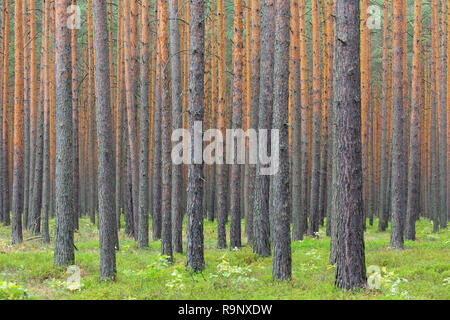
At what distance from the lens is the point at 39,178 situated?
48.1 feet

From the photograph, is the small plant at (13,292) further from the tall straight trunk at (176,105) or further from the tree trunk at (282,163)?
the tall straight trunk at (176,105)

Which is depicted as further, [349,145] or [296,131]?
[296,131]

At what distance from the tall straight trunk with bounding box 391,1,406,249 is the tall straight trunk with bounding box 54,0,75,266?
8441 mm

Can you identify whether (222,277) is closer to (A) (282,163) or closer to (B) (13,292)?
(A) (282,163)

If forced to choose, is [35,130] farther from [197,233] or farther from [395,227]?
[395,227]

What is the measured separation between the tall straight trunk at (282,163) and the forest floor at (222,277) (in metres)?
0.40

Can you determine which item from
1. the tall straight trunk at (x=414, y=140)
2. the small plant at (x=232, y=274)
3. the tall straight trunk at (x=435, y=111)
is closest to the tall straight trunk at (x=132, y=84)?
the small plant at (x=232, y=274)

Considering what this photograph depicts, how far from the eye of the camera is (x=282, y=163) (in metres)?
8.59

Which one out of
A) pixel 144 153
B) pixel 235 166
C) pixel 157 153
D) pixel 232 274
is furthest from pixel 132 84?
pixel 232 274

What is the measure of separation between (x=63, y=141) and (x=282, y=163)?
15.1 ft

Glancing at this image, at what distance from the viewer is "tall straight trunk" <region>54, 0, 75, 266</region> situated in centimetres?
980

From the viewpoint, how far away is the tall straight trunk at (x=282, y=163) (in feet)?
28.2

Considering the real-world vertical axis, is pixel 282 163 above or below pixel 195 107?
below
